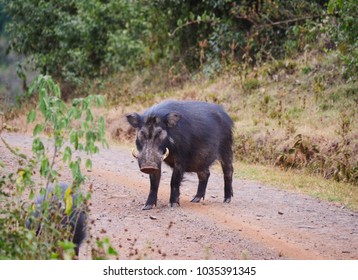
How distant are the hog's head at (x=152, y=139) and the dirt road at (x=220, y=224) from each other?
2.01 ft

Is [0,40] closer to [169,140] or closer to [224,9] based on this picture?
[224,9]

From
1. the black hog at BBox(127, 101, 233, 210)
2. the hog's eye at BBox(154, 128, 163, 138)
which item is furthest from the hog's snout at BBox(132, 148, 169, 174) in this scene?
the hog's eye at BBox(154, 128, 163, 138)

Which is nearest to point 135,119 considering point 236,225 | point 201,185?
point 201,185

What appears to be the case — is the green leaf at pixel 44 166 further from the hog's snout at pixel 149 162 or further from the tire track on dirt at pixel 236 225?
the hog's snout at pixel 149 162

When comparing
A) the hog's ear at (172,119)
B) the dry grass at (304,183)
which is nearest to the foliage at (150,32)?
the dry grass at (304,183)

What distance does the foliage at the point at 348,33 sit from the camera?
1356cm

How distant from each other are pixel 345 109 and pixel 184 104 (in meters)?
5.46

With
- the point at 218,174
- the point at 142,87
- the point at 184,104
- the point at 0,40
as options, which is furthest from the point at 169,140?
the point at 0,40

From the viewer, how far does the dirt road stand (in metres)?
8.19

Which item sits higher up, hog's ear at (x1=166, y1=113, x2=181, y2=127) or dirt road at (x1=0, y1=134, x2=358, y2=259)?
hog's ear at (x1=166, y1=113, x2=181, y2=127)

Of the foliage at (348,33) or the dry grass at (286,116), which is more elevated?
the foliage at (348,33)

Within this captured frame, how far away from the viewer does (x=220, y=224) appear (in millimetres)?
9266

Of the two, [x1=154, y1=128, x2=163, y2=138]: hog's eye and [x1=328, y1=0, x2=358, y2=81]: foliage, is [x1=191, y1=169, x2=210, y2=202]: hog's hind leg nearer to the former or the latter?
[x1=154, y1=128, x2=163, y2=138]: hog's eye

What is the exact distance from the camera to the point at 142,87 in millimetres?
21641
